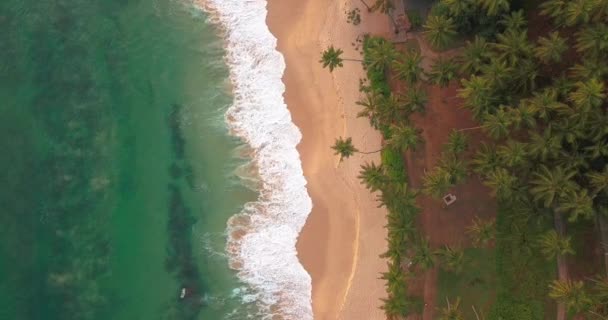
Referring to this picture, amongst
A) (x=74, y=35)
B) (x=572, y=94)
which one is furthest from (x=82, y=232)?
(x=572, y=94)

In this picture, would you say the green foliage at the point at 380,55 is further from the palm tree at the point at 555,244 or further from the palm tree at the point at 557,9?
the palm tree at the point at 555,244

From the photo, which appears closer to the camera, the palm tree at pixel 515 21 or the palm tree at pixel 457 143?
the palm tree at pixel 515 21

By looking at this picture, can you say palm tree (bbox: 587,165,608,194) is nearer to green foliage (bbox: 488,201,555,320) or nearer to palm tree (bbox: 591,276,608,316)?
palm tree (bbox: 591,276,608,316)

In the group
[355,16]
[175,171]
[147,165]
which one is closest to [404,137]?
[355,16]

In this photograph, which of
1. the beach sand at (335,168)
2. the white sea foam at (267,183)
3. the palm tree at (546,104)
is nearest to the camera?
the palm tree at (546,104)

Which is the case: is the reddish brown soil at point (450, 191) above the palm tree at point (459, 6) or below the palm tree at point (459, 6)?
below

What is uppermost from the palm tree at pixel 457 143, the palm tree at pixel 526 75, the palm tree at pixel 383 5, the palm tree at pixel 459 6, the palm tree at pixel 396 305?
the palm tree at pixel 383 5

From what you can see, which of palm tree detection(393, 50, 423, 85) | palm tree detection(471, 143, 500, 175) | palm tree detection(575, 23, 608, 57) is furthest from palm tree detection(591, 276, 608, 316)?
palm tree detection(393, 50, 423, 85)

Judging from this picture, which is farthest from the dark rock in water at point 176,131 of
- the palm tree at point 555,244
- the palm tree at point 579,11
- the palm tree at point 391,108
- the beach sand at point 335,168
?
the palm tree at point 579,11
